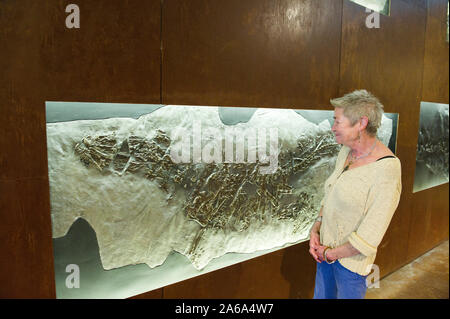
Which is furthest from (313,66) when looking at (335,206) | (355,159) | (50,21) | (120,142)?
(50,21)

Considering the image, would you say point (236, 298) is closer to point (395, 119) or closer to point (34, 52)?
point (34, 52)

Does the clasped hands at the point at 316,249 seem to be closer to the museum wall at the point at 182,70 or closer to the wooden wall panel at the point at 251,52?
the museum wall at the point at 182,70

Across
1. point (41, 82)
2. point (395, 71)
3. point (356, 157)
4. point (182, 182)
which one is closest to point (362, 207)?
point (356, 157)

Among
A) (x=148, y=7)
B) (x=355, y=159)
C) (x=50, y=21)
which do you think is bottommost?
(x=355, y=159)

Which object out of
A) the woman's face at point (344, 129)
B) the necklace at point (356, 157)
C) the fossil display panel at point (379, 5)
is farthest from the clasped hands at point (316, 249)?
the fossil display panel at point (379, 5)

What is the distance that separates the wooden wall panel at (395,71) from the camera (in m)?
2.42

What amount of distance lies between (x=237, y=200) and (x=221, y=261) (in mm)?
456

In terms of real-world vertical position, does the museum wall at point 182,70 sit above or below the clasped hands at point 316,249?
above

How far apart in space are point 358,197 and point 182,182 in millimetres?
1010

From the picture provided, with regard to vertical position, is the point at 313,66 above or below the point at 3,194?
above

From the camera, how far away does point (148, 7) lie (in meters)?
1.57

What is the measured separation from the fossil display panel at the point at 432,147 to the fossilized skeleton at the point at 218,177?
1.64m
